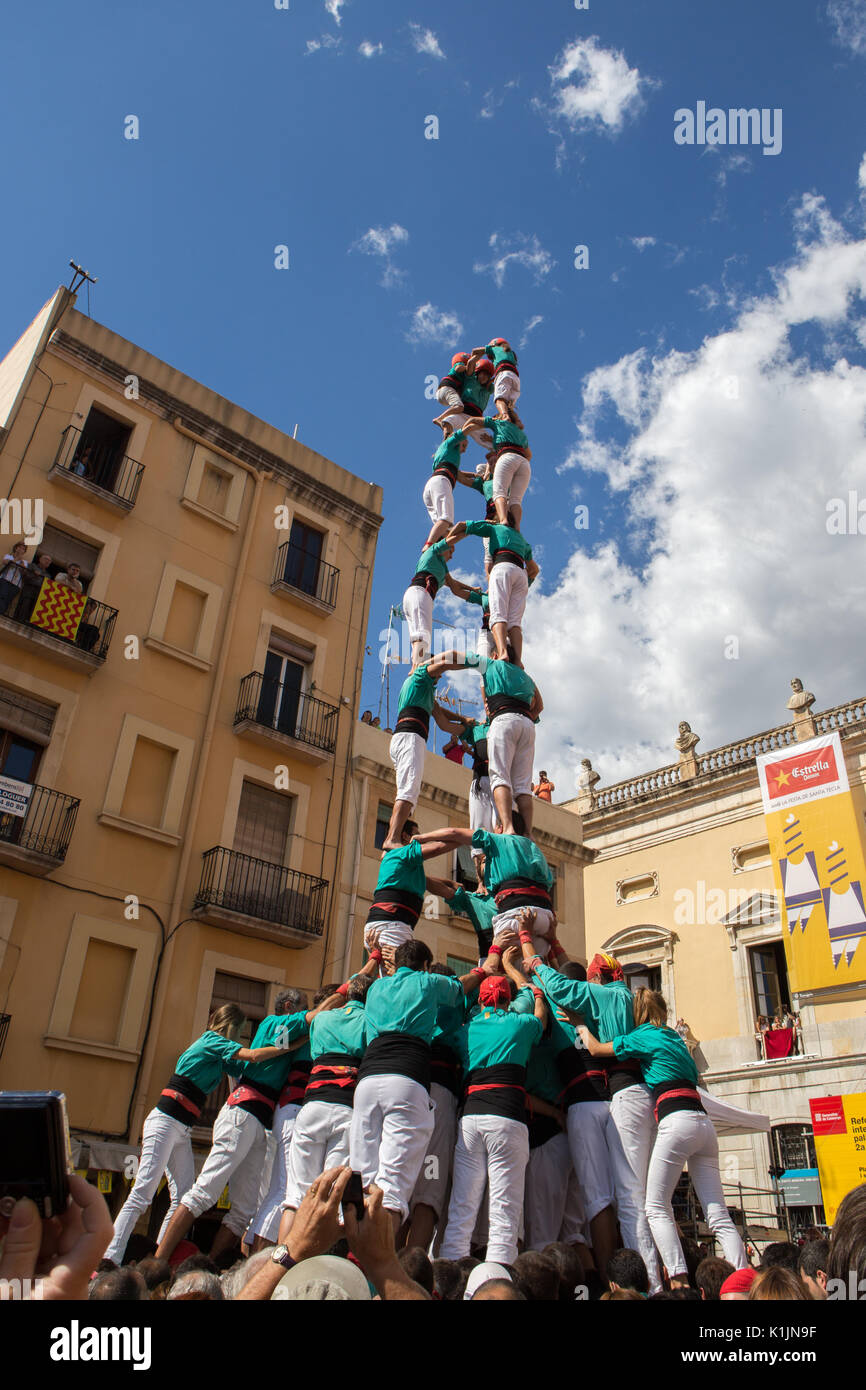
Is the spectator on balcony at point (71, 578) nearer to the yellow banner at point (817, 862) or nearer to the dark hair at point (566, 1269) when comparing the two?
the dark hair at point (566, 1269)

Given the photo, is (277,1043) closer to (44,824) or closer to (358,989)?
(358,989)

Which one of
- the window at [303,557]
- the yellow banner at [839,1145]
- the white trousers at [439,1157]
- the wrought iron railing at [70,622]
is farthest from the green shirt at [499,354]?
the yellow banner at [839,1145]

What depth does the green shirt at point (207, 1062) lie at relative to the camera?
25.8 ft

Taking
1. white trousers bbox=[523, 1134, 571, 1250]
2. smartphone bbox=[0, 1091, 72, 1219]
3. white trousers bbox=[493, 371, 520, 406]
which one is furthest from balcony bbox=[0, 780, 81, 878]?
smartphone bbox=[0, 1091, 72, 1219]

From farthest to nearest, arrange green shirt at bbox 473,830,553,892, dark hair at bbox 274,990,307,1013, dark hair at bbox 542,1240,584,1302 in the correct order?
green shirt at bbox 473,830,553,892 → dark hair at bbox 274,990,307,1013 → dark hair at bbox 542,1240,584,1302

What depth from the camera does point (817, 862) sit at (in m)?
24.0

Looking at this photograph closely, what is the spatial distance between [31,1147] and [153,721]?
17.0 m

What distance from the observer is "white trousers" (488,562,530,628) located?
10.8m

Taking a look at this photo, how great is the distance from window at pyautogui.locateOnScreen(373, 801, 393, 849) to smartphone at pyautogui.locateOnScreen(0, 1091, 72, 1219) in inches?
773

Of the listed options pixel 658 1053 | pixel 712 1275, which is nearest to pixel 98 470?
pixel 658 1053

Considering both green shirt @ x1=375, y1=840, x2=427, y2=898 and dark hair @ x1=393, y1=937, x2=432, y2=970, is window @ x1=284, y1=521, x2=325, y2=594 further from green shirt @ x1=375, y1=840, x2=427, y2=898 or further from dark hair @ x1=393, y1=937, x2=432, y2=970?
dark hair @ x1=393, y1=937, x2=432, y2=970

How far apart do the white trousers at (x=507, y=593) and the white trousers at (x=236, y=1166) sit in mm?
5716

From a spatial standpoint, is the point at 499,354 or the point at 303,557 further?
the point at 303,557
